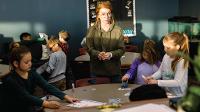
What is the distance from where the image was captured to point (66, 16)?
28.1 ft

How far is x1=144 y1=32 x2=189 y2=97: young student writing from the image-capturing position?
3.38 metres

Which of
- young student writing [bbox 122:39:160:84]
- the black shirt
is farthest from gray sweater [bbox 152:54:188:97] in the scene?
the black shirt

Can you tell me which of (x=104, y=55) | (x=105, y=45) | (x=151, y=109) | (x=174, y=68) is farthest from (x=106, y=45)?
(x=151, y=109)

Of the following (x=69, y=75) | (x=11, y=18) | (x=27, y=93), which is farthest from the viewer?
(x=11, y=18)

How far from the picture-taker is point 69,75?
636 centimetres

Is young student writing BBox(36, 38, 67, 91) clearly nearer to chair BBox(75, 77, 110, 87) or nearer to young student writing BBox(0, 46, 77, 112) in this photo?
chair BBox(75, 77, 110, 87)

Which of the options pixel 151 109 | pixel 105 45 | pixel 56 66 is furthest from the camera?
pixel 56 66

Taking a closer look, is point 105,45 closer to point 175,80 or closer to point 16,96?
point 175,80

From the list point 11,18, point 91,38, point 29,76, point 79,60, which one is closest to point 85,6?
point 11,18

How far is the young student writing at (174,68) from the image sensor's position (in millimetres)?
3375

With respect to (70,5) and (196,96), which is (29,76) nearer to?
(196,96)

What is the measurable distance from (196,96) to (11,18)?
7236 millimetres

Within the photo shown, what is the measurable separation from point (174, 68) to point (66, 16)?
5352mm

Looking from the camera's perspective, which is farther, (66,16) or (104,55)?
Result: (66,16)
